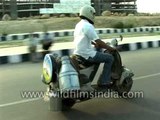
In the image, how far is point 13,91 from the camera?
8.65 metres

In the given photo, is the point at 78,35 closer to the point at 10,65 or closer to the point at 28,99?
the point at 28,99

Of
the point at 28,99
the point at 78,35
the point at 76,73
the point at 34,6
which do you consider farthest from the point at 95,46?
the point at 34,6

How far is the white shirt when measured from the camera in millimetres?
6578

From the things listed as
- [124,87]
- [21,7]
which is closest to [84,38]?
[124,87]

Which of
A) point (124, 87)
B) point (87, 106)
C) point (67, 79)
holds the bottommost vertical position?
point (87, 106)

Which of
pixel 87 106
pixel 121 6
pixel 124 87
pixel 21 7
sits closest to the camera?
pixel 87 106

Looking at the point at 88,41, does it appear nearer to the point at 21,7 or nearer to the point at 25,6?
the point at 25,6

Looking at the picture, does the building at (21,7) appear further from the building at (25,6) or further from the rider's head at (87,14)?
the rider's head at (87,14)

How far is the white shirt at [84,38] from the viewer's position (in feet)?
21.6

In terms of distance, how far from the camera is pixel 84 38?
660cm

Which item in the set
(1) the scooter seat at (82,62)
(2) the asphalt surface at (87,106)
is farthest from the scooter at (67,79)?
(2) the asphalt surface at (87,106)

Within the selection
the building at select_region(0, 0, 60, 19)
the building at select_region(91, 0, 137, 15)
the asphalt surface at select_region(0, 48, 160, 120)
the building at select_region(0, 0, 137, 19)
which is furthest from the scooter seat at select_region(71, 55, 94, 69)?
the building at select_region(91, 0, 137, 15)

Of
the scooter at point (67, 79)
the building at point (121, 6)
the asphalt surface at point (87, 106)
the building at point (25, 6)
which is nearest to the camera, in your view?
the scooter at point (67, 79)

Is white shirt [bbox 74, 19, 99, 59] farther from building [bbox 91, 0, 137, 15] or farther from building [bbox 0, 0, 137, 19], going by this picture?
building [bbox 91, 0, 137, 15]
